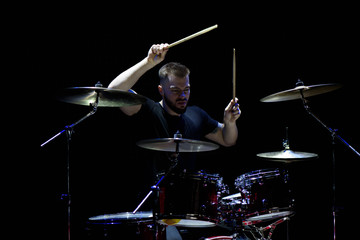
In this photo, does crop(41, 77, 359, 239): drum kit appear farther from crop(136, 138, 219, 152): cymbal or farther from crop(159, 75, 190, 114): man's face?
crop(159, 75, 190, 114): man's face

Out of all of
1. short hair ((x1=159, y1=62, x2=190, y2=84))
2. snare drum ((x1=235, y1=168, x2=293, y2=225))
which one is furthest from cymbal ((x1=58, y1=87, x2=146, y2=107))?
snare drum ((x1=235, y1=168, x2=293, y2=225))

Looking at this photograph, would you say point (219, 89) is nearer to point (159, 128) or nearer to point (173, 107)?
point (173, 107)

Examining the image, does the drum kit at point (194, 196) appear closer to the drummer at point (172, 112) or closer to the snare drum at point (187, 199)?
the snare drum at point (187, 199)

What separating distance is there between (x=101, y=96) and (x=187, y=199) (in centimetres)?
91

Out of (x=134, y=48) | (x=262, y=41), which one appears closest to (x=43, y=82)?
(x=134, y=48)

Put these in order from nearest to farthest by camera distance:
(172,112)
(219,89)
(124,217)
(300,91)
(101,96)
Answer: (124,217) < (101,96) < (300,91) < (172,112) < (219,89)

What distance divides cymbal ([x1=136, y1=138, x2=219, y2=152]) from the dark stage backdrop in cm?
57

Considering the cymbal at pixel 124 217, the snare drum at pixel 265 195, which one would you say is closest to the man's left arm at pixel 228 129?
the snare drum at pixel 265 195

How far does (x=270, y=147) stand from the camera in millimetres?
3588

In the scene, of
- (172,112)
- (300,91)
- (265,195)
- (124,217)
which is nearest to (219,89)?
(172,112)

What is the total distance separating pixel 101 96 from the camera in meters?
2.39

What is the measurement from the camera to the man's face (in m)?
2.86

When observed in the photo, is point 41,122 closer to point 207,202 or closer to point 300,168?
point 207,202

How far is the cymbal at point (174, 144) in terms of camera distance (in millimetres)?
2260
